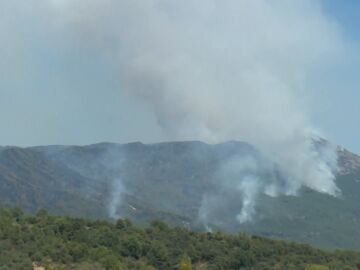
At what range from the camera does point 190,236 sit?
118250mm

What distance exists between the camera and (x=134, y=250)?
104m

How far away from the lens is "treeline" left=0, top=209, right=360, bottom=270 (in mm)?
93000

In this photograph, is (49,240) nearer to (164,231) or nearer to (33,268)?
(33,268)

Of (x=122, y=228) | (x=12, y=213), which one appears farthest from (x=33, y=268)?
(x=12, y=213)

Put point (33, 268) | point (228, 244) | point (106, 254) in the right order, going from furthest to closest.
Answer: point (228, 244) < point (106, 254) < point (33, 268)

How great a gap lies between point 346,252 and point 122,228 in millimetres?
37967

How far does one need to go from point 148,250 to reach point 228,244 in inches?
614

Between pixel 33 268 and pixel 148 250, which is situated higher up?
pixel 148 250

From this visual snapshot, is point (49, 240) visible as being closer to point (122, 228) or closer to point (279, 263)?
point (122, 228)

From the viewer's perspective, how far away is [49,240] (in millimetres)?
101438

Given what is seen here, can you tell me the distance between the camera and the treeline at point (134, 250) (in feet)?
305

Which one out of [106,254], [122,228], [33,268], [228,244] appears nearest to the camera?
[33,268]

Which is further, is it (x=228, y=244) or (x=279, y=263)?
(x=228, y=244)

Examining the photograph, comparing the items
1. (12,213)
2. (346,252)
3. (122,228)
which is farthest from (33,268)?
(346,252)
